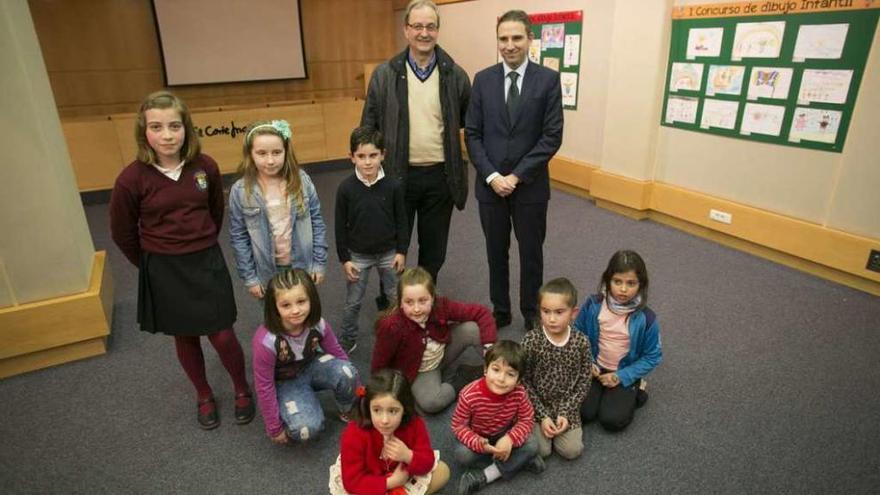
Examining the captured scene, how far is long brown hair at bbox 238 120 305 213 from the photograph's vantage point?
2055mm

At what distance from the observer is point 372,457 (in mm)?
1650

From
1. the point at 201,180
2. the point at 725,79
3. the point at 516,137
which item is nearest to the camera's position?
the point at 201,180

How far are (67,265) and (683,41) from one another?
4091mm

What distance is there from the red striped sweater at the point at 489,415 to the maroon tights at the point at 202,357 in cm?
94

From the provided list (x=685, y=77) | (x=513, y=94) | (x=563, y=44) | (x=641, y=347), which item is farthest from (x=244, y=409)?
(x=563, y=44)

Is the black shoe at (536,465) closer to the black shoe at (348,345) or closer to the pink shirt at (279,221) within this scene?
the black shoe at (348,345)

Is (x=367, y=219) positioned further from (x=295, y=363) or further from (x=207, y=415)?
(x=207, y=415)

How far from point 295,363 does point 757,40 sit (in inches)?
135

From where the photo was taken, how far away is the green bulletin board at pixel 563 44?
4.86 m

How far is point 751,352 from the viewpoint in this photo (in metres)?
2.60

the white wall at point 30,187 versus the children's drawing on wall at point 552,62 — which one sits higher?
the children's drawing on wall at point 552,62

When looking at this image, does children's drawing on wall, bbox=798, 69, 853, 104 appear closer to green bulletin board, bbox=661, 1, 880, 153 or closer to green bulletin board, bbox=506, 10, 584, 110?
green bulletin board, bbox=661, 1, 880, 153

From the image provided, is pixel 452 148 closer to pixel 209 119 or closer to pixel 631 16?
pixel 631 16

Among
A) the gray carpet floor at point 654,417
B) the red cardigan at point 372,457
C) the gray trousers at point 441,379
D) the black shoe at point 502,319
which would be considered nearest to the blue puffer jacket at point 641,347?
the gray carpet floor at point 654,417
